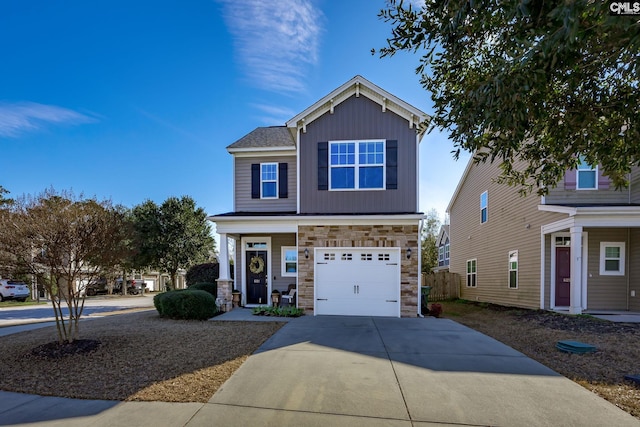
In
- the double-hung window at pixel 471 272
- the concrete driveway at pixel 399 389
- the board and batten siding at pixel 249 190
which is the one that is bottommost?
the double-hung window at pixel 471 272

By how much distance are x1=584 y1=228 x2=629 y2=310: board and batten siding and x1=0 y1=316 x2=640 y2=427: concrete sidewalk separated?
25.8 feet

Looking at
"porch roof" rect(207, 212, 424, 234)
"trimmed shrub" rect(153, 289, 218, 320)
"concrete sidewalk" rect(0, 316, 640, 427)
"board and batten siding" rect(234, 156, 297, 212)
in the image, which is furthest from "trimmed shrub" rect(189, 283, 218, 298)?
"concrete sidewalk" rect(0, 316, 640, 427)

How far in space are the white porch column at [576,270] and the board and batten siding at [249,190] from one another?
9643 millimetres

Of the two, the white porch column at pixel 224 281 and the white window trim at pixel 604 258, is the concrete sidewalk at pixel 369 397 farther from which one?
the white window trim at pixel 604 258

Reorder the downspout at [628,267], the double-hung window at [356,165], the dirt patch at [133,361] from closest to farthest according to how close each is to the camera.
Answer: the dirt patch at [133,361], the double-hung window at [356,165], the downspout at [628,267]

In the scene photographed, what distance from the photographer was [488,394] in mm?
4305

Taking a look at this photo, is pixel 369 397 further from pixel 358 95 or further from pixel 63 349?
pixel 358 95

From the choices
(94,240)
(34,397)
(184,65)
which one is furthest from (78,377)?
(184,65)

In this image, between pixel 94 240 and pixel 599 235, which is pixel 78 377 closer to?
pixel 94 240

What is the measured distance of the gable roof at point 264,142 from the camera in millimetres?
12523

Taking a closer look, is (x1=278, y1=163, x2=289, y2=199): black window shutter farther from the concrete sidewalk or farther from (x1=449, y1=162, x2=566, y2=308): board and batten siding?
(x1=449, y1=162, x2=566, y2=308): board and batten siding

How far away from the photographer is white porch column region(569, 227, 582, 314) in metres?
10.1

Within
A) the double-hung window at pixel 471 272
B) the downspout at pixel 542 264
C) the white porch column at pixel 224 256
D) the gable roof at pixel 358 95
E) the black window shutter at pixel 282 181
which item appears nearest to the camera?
the gable roof at pixel 358 95

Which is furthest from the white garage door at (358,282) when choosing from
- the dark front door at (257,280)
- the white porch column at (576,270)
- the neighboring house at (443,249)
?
the neighboring house at (443,249)
